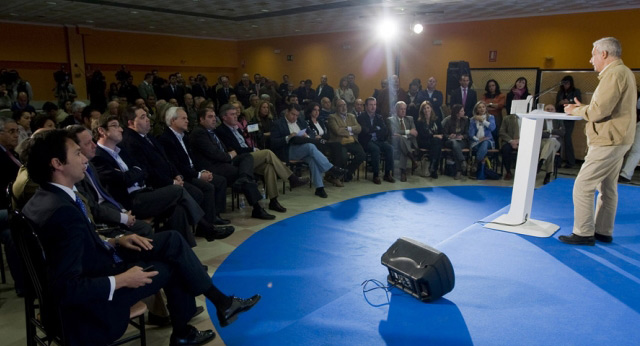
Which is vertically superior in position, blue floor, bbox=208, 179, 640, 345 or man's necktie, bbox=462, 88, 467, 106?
man's necktie, bbox=462, 88, 467, 106

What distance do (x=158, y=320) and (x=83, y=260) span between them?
97cm

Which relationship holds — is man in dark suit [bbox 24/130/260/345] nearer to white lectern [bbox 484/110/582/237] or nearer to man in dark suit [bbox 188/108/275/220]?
man in dark suit [bbox 188/108/275/220]

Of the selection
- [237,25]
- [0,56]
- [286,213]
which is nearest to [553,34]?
[286,213]

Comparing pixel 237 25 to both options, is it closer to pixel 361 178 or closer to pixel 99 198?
pixel 361 178

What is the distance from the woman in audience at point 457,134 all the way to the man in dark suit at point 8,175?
5.63 metres

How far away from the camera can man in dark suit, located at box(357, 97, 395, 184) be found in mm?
6539

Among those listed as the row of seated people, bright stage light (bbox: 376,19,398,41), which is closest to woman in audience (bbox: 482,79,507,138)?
bright stage light (bbox: 376,19,398,41)

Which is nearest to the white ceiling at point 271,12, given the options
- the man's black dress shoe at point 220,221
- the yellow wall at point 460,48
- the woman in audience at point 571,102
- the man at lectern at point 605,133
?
the yellow wall at point 460,48

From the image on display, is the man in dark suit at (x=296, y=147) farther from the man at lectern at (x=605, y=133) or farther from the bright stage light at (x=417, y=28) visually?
the bright stage light at (x=417, y=28)

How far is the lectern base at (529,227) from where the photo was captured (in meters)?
3.62

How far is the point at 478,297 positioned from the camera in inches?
103

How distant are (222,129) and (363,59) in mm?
8492

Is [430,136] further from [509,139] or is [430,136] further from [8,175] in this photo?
[8,175]

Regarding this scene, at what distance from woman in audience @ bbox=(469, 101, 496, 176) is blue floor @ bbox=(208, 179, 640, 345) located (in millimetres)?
2228
